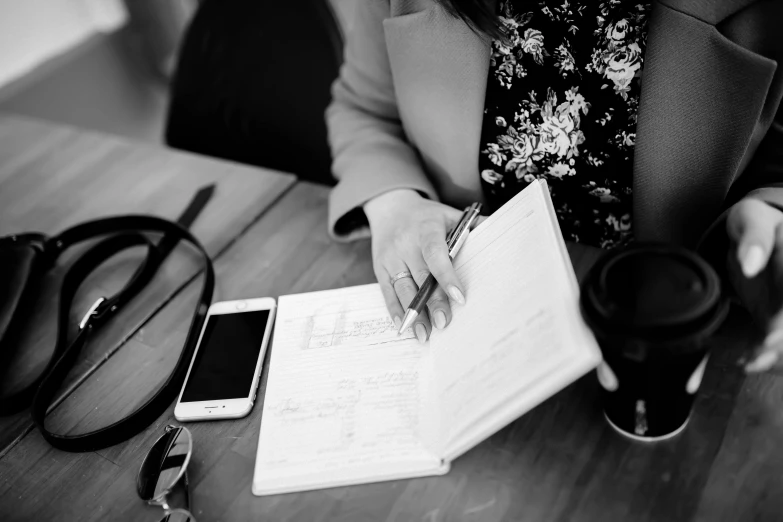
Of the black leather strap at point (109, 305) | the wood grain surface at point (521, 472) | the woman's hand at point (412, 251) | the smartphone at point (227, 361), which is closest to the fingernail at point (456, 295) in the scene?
the woman's hand at point (412, 251)

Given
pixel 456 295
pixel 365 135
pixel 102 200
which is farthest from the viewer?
pixel 102 200

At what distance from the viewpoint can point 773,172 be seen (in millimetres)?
765

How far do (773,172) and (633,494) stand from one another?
47 cm

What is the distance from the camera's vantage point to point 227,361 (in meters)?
0.75

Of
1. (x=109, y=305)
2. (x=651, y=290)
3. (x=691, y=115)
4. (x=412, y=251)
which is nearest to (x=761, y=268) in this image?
(x=651, y=290)

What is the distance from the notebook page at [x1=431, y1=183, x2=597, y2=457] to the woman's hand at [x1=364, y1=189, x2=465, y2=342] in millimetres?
23

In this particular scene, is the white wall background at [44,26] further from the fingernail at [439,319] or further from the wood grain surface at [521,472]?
the fingernail at [439,319]

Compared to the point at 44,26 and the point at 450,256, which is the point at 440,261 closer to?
the point at 450,256

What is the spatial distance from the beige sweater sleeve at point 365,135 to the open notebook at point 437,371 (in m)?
0.20

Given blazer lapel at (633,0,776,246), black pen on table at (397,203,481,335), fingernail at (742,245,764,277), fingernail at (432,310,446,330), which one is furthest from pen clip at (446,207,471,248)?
fingernail at (742,245,764,277)

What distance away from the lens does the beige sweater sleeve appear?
0.91m

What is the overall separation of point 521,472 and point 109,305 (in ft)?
2.03

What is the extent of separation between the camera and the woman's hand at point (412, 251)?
2.29ft

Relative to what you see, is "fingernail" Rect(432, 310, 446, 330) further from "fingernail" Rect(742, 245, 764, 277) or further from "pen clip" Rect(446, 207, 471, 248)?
"fingernail" Rect(742, 245, 764, 277)
